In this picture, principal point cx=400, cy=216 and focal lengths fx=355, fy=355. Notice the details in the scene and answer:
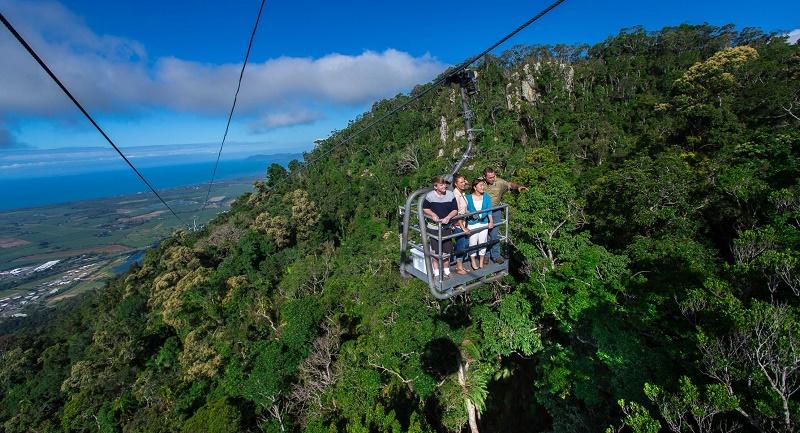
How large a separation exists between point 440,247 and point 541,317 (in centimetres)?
1218

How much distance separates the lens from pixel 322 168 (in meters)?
78.1

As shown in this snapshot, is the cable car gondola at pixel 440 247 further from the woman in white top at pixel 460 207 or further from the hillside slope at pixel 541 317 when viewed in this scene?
the hillside slope at pixel 541 317

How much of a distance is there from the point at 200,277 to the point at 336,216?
2005cm

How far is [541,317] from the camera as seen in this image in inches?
587

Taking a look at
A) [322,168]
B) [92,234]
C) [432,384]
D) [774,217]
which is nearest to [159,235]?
[92,234]

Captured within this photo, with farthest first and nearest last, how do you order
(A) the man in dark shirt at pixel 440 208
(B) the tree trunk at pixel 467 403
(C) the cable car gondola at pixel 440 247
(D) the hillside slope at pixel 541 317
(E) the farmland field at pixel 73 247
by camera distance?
1. (E) the farmland field at pixel 73 247
2. (B) the tree trunk at pixel 467 403
3. (D) the hillside slope at pixel 541 317
4. (A) the man in dark shirt at pixel 440 208
5. (C) the cable car gondola at pixel 440 247

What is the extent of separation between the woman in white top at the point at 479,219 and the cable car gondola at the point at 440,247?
0.62 feet

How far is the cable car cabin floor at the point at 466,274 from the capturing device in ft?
17.3

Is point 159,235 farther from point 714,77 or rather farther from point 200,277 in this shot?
point 714,77

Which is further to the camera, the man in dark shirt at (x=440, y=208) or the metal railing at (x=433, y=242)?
the man in dark shirt at (x=440, y=208)

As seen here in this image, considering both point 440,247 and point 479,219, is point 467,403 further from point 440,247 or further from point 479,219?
point 440,247

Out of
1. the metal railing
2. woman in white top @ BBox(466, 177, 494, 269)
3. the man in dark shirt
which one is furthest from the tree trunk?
the man in dark shirt

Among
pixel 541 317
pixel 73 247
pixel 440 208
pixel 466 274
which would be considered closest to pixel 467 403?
pixel 541 317

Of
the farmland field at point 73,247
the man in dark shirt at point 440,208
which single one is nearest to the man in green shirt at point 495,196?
the man in dark shirt at point 440,208
